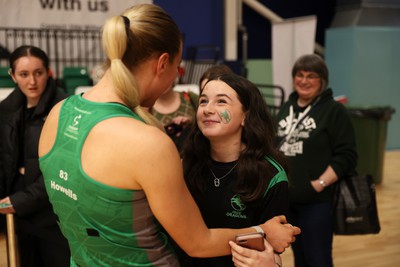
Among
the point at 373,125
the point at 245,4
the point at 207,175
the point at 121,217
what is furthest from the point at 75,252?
the point at 245,4

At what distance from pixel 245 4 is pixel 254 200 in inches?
413

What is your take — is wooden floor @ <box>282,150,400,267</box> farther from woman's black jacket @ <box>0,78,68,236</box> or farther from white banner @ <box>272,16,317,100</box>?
white banner @ <box>272,16,317,100</box>

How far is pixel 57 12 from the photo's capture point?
29.6ft

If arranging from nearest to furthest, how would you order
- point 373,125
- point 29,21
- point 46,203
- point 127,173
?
point 127,173
point 46,203
point 373,125
point 29,21

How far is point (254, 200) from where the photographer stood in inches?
62.9

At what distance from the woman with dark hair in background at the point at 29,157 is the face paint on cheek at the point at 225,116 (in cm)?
126

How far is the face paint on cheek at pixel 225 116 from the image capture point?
166 cm

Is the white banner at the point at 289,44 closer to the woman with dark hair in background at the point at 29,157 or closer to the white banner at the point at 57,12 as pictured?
the white banner at the point at 57,12

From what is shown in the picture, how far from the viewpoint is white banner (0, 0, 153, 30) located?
8.74m

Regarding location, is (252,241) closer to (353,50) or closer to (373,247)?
(373,247)

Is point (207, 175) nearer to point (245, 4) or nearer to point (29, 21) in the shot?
point (29, 21)

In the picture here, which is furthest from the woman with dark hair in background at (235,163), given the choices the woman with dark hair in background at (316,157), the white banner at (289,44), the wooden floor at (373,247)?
the white banner at (289,44)

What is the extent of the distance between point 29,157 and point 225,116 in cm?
139

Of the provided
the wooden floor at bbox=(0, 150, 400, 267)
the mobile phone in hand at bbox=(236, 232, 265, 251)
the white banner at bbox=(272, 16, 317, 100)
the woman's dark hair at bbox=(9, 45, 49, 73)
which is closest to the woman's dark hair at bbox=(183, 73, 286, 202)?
the mobile phone in hand at bbox=(236, 232, 265, 251)
